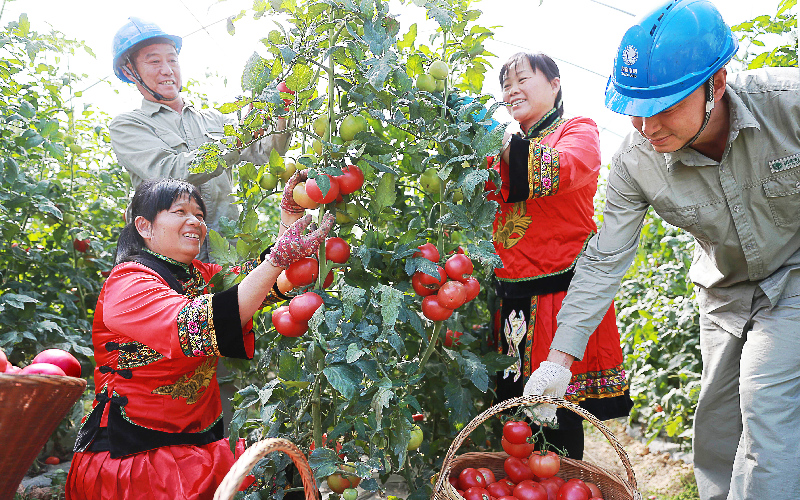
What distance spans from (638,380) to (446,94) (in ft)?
8.27

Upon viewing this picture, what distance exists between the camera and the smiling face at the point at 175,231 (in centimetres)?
177

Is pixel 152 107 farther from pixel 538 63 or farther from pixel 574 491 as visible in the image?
pixel 574 491

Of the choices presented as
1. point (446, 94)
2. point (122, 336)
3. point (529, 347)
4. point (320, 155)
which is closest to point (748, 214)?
point (529, 347)

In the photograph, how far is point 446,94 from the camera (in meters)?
1.51

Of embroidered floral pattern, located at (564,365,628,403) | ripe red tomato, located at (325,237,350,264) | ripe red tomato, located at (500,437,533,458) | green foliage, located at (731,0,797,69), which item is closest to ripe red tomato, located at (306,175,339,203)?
ripe red tomato, located at (325,237,350,264)

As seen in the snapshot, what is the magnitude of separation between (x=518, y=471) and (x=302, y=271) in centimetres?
89

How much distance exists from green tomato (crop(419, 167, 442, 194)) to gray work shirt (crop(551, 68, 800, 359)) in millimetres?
520

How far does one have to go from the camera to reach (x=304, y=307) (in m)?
1.33

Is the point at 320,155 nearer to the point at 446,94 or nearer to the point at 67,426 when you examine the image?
the point at 446,94

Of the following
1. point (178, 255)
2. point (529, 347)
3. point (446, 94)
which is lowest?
point (529, 347)

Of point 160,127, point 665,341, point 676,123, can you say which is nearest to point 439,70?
point 676,123

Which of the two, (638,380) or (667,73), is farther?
(638,380)

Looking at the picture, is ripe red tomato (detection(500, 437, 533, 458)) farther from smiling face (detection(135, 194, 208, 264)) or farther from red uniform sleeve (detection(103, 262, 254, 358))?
smiling face (detection(135, 194, 208, 264))

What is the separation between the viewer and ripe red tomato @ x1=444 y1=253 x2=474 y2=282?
1424 millimetres
